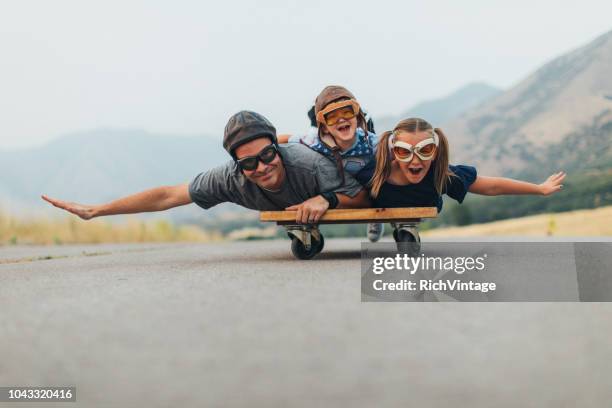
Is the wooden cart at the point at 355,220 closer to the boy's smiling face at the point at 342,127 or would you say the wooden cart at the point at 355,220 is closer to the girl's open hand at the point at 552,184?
the boy's smiling face at the point at 342,127

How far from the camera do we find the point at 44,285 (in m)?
4.92

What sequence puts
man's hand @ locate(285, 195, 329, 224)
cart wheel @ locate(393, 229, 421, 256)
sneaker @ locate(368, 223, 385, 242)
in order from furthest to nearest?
sneaker @ locate(368, 223, 385, 242) < cart wheel @ locate(393, 229, 421, 256) < man's hand @ locate(285, 195, 329, 224)

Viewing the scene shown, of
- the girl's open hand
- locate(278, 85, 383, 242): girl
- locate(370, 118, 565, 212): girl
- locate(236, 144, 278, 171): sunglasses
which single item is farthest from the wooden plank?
the girl's open hand

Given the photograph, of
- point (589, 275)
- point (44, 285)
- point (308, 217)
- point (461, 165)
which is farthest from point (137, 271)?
point (589, 275)

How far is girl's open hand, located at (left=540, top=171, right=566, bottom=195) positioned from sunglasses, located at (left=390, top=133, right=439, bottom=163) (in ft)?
4.22

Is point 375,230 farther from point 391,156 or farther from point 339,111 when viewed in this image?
point 339,111

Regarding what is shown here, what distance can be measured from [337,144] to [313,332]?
3057 mm

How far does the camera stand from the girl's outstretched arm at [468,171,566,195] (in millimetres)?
6332

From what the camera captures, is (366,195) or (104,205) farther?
(104,205)

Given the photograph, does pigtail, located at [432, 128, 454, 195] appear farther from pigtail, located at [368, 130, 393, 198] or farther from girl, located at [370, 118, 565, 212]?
pigtail, located at [368, 130, 393, 198]

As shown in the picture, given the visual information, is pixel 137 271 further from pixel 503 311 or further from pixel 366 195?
pixel 503 311

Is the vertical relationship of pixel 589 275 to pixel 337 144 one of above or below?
below

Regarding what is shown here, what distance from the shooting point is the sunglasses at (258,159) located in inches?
223

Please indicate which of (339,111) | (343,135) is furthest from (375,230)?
(339,111)
